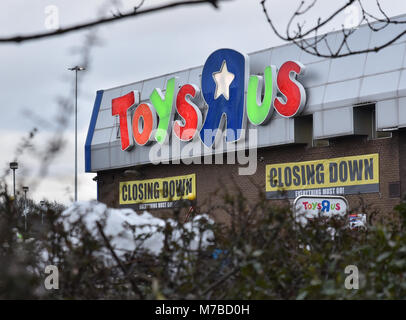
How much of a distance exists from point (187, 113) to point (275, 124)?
477 centimetres

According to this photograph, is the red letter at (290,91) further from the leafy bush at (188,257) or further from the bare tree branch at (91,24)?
the bare tree branch at (91,24)

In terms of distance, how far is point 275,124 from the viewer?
32062 mm

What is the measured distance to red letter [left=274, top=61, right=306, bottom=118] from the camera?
30547mm

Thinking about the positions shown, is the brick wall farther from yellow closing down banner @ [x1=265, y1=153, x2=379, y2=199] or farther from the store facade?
yellow closing down banner @ [x1=265, y1=153, x2=379, y2=199]

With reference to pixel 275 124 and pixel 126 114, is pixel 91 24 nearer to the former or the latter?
pixel 275 124

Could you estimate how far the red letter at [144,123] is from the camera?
37.6 meters

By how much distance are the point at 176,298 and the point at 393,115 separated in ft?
82.4

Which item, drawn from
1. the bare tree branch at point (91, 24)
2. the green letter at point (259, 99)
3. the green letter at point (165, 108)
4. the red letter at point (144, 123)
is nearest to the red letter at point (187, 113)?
the green letter at point (165, 108)

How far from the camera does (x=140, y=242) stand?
4.18 metres

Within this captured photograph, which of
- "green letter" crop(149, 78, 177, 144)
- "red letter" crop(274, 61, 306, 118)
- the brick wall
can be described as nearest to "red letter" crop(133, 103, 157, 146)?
"green letter" crop(149, 78, 177, 144)

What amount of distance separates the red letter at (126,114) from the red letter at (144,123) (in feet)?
2.07

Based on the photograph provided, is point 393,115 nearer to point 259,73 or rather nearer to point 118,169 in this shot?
point 259,73

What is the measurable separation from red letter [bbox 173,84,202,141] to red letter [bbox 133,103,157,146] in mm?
1747
